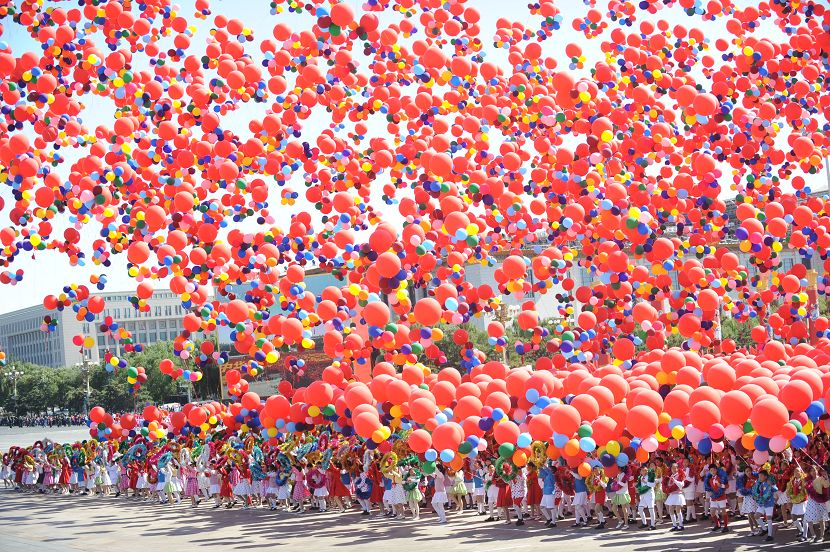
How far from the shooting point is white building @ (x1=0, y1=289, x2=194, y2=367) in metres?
128

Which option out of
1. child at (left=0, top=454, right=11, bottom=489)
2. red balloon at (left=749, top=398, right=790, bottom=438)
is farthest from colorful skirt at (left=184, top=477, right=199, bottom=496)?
red balloon at (left=749, top=398, right=790, bottom=438)

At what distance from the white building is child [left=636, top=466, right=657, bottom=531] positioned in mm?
116085

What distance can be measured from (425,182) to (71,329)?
118m

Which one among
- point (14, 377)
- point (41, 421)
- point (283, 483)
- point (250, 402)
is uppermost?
point (14, 377)

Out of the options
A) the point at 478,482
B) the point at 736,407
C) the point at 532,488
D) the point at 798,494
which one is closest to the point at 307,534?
the point at 478,482

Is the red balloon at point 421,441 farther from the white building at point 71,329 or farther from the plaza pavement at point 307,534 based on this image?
the white building at point 71,329

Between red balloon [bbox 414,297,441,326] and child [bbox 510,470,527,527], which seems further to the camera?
red balloon [bbox 414,297,441,326]

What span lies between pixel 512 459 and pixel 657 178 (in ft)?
25.6

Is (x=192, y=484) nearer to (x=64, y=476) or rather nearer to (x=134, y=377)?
(x=134, y=377)

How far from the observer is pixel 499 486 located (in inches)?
666

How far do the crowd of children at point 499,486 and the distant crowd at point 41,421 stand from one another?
53.2m

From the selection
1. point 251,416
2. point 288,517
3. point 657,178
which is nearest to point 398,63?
point 657,178

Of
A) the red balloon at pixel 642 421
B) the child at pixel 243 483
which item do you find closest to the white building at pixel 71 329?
the child at pixel 243 483

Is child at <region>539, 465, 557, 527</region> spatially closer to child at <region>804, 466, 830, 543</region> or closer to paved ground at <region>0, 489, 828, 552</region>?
paved ground at <region>0, 489, 828, 552</region>
